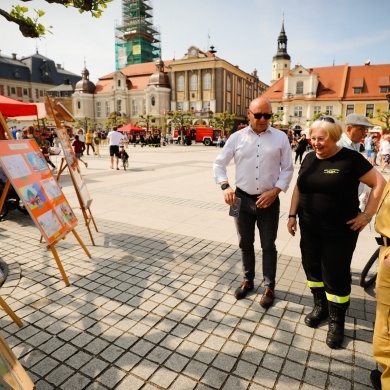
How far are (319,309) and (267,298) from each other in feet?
1.69

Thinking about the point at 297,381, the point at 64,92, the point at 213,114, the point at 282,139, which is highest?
the point at 64,92

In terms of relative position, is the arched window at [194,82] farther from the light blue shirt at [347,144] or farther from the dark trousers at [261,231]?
the dark trousers at [261,231]

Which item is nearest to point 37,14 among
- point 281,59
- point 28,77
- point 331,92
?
point 331,92

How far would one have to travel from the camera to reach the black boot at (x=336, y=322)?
8.52 ft

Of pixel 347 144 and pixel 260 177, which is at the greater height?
pixel 347 144

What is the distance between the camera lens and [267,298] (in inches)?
126

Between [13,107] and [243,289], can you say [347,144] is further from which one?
[13,107]

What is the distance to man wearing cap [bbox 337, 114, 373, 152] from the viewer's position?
9.95 feet

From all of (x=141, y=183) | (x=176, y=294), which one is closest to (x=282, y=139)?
(x=176, y=294)

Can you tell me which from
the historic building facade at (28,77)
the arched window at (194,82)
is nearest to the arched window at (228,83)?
the arched window at (194,82)

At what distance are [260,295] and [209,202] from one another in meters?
4.43

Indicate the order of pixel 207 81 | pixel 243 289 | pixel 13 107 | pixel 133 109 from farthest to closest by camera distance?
pixel 133 109 < pixel 207 81 < pixel 13 107 < pixel 243 289

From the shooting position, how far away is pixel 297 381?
2229mm

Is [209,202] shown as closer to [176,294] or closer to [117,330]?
[176,294]
